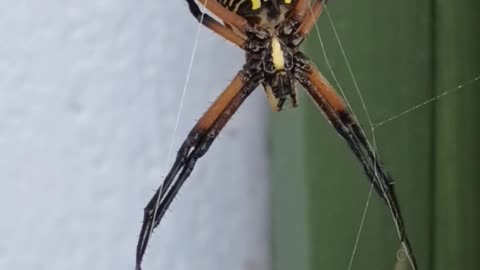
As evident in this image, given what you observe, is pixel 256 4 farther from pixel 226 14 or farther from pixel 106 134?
pixel 106 134

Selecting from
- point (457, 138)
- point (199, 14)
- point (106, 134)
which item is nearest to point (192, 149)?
point (199, 14)

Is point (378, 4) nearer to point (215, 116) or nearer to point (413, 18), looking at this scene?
point (413, 18)

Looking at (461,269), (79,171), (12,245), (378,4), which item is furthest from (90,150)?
(461,269)

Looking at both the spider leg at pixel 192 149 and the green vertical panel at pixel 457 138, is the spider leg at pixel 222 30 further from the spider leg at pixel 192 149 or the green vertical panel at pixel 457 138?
the green vertical panel at pixel 457 138

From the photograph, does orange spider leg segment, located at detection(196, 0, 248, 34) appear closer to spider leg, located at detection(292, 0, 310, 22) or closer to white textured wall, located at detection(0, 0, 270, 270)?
spider leg, located at detection(292, 0, 310, 22)

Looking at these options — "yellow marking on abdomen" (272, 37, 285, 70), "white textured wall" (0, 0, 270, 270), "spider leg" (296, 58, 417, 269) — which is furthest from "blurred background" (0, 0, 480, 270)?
"yellow marking on abdomen" (272, 37, 285, 70)
